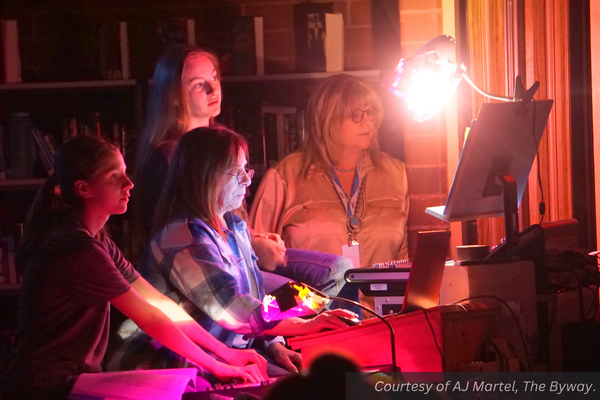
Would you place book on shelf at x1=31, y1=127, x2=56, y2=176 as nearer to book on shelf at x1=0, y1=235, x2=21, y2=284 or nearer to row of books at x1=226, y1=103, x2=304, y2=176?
book on shelf at x1=0, y1=235, x2=21, y2=284

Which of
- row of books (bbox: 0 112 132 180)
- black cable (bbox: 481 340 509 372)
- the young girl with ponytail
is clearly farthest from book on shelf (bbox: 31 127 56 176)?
black cable (bbox: 481 340 509 372)

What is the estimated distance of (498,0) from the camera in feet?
8.27

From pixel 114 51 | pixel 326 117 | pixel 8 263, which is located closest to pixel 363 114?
pixel 326 117

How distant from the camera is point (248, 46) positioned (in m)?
2.40

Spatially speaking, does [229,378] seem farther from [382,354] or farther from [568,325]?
[568,325]

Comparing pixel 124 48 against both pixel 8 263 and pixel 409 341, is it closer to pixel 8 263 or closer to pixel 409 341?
pixel 8 263

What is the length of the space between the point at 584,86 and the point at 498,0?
637mm

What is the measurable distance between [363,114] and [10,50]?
5.05ft

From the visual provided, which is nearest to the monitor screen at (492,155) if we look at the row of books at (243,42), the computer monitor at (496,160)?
the computer monitor at (496,160)

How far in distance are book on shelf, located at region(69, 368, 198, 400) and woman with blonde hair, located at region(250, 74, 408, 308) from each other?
3.31 feet

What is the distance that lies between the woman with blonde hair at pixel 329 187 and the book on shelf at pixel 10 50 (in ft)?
3.81

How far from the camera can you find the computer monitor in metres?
1.70

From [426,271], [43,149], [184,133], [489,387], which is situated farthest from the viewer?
[43,149]

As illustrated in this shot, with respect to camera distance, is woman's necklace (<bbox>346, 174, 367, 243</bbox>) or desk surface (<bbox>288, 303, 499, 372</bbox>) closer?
desk surface (<bbox>288, 303, 499, 372</bbox>)
